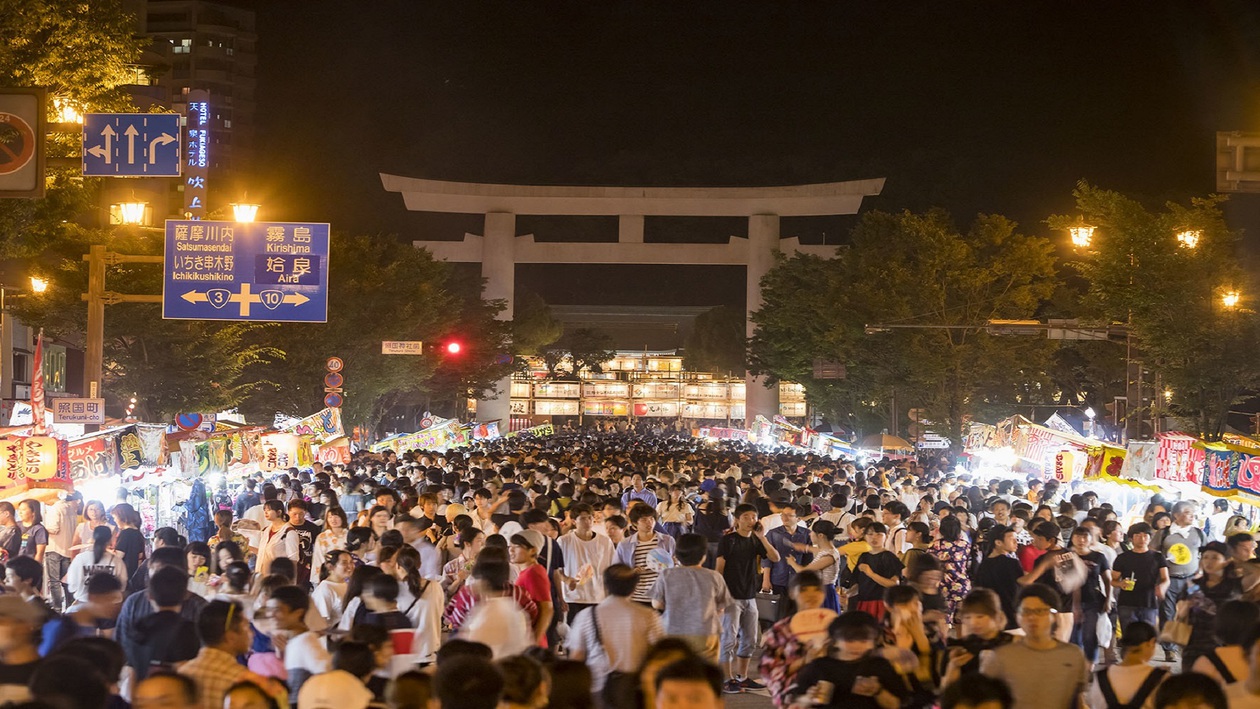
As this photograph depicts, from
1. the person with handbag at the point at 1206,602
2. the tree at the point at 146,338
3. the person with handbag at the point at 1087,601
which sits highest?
the tree at the point at 146,338

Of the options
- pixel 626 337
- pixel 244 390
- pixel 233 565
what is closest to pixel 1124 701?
pixel 233 565

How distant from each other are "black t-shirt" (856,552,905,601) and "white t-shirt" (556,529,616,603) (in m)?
2.14

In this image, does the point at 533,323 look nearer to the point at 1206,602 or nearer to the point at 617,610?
the point at 1206,602

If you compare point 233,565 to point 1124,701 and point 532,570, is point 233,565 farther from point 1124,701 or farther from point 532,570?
point 1124,701

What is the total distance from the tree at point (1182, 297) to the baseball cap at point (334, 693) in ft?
83.6

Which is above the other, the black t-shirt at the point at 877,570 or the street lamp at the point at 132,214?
the street lamp at the point at 132,214

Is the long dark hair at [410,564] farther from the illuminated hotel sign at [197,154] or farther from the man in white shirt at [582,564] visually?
the illuminated hotel sign at [197,154]

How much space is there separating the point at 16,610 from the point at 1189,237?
89.3ft

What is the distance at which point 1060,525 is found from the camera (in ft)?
43.5

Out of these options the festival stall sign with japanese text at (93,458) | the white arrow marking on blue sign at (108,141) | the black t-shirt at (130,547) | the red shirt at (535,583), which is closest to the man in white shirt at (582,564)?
the red shirt at (535,583)

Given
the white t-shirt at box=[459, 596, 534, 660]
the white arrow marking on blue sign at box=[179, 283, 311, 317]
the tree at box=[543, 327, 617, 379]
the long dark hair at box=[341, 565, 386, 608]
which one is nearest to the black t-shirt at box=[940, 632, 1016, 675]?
the white t-shirt at box=[459, 596, 534, 660]

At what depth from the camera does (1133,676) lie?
19.1 feet

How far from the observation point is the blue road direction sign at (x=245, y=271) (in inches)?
785

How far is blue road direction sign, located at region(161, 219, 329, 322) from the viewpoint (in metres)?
19.9
